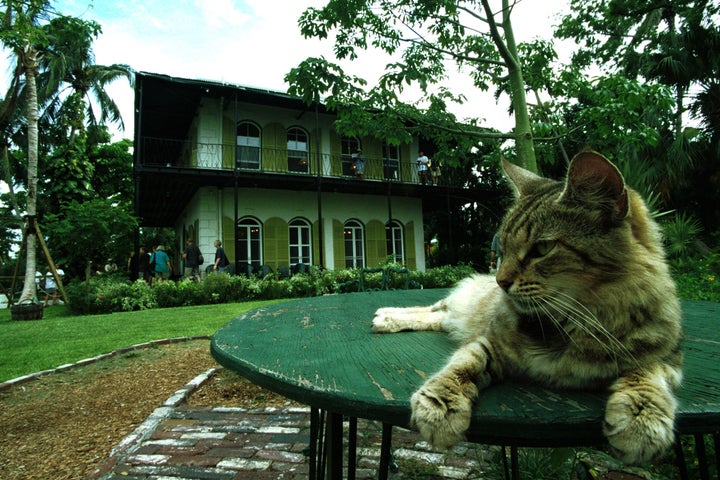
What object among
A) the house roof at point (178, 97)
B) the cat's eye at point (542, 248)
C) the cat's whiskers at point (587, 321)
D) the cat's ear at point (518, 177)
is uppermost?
the house roof at point (178, 97)

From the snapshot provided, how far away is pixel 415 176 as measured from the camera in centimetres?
Answer: 1844

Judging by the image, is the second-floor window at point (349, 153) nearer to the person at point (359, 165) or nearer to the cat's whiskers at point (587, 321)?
the person at point (359, 165)

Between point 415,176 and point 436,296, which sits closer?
point 436,296

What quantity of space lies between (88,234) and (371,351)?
12674mm

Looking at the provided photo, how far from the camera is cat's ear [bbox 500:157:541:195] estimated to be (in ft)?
4.92

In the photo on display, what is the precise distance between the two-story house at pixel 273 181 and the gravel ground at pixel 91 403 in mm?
10228

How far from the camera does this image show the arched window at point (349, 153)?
57.7 ft

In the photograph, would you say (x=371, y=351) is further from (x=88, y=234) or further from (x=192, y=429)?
(x=88, y=234)

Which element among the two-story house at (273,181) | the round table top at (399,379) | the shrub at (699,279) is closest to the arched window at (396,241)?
the two-story house at (273,181)

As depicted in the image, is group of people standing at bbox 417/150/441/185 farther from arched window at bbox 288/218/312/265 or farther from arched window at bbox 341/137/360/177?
arched window at bbox 288/218/312/265

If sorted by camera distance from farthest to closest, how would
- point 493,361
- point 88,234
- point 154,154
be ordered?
point 154,154 → point 88,234 → point 493,361

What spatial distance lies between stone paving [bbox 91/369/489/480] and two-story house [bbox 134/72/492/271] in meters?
11.5

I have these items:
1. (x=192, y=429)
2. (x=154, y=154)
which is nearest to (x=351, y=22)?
(x=192, y=429)

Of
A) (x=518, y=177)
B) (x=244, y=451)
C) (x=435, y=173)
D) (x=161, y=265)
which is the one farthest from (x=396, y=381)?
(x=435, y=173)
